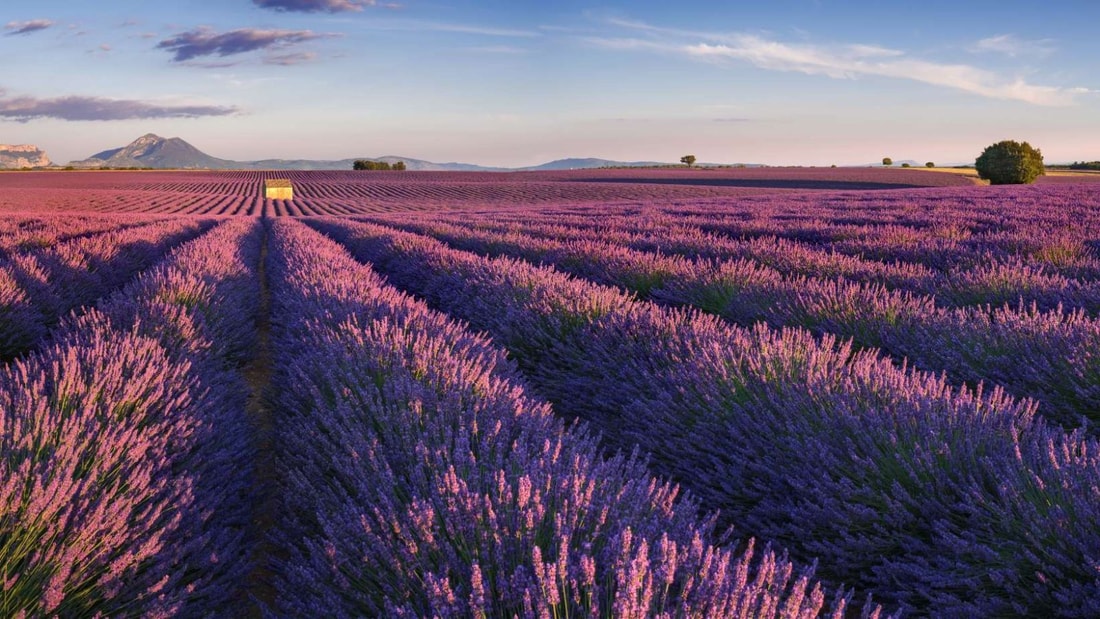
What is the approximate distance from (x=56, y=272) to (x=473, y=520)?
22.7 feet

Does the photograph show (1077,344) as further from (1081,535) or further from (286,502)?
(286,502)

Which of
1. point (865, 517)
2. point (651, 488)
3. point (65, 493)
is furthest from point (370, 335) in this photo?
point (865, 517)

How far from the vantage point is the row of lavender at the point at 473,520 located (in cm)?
118

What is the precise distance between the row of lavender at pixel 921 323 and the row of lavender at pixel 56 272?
15.0 ft

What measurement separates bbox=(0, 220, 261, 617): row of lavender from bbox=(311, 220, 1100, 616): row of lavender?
5.00ft

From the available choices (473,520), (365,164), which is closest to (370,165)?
(365,164)

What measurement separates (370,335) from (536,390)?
39.6 inches

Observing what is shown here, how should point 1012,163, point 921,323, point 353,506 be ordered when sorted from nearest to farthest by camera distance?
point 353,506, point 921,323, point 1012,163

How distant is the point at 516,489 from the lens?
163 cm

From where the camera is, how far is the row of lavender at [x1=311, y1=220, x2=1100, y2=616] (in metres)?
1.62

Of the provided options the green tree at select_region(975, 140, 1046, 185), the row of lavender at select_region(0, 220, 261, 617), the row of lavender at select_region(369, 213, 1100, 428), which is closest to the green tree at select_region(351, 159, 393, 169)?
the green tree at select_region(975, 140, 1046, 185)

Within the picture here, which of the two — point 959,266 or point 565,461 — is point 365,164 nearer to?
point 959,266

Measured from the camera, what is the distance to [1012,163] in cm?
3809

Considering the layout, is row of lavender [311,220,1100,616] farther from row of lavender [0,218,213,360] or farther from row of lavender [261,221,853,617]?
row of lavender [0,218,213,360]
